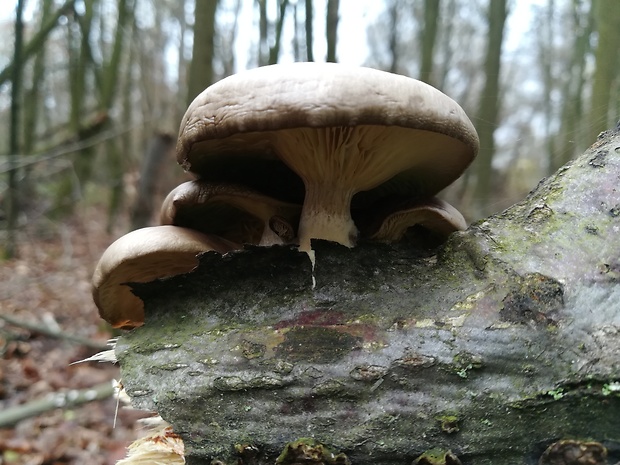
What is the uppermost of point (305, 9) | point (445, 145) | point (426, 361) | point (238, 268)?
point (305, 9)

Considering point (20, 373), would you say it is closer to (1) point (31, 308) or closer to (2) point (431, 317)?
(1) point (31, 308)

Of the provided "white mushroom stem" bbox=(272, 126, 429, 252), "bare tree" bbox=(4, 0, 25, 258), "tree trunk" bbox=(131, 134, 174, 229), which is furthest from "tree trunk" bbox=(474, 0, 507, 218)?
"bare tree" bbox=(4, 0, 25, 258)

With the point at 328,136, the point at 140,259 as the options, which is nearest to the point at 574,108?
the point at 328,136

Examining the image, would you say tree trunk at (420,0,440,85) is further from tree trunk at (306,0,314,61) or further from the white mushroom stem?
the white mushroom stem

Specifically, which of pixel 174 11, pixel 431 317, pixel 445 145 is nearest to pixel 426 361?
pixel 431 317

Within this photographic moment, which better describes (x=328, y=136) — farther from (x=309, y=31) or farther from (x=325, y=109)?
(x=309, y=31)

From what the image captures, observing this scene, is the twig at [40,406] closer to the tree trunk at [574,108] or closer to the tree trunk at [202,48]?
the tree trunk at [202,48]

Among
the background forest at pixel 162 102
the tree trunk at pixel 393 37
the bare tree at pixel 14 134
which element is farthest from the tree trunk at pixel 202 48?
the bare tree at pixel 14 134
